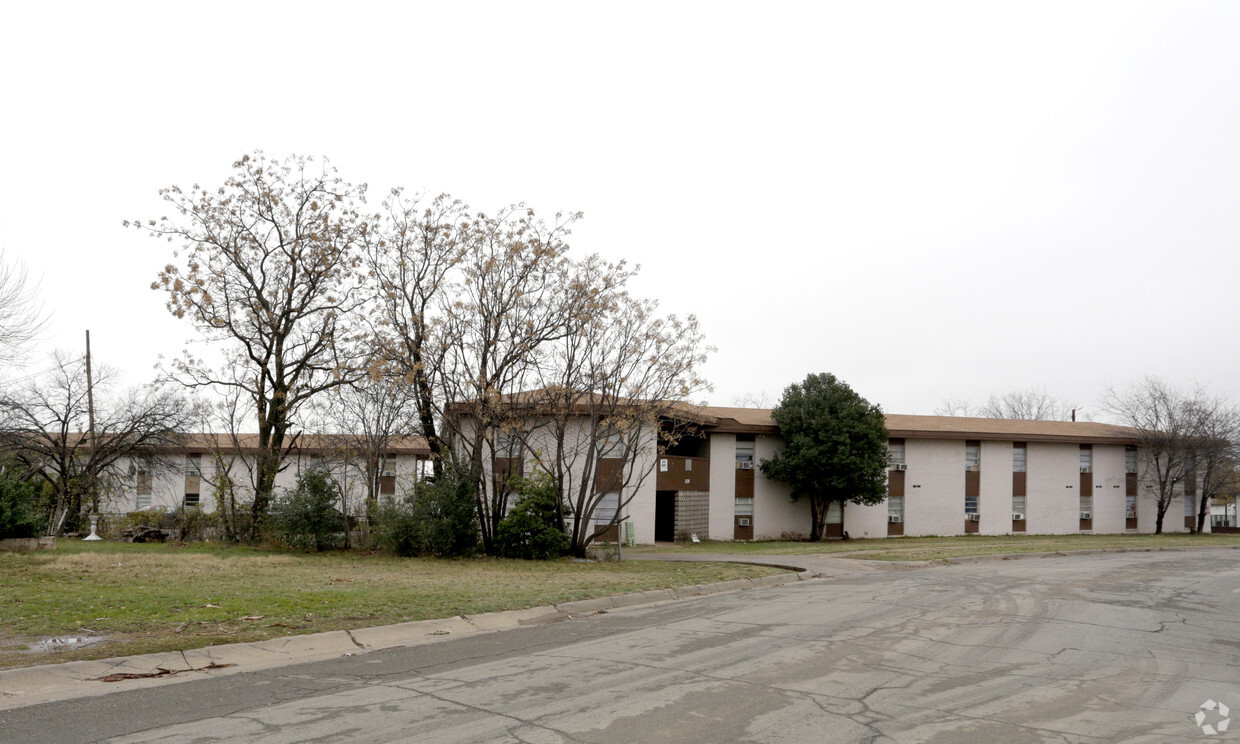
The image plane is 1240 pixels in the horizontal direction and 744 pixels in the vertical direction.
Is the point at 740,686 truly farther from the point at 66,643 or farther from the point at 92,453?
the point at 92,453

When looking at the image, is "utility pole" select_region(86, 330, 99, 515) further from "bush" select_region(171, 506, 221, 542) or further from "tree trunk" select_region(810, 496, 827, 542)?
"tree trunk" select_region(810, 496, 827, 542)

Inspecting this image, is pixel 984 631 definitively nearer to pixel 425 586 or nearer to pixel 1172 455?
pixel 425 586

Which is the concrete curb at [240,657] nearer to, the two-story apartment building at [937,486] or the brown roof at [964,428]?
the two-story apartment building at [937,486]

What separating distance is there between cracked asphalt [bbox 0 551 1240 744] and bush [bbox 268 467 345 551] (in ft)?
52.8

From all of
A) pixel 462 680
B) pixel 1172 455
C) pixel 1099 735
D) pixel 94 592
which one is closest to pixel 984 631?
pixel 1099 735

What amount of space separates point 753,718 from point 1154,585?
53.1ft

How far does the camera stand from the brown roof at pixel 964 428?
38.6 m

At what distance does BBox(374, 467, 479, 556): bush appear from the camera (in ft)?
81.1

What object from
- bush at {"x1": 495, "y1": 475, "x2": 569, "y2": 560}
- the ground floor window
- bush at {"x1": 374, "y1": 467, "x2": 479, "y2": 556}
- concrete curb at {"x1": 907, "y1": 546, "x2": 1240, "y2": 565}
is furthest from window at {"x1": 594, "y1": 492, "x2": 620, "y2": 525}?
the ground floor window

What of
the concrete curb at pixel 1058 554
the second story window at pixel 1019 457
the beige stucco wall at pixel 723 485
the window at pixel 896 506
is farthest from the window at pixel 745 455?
the second story window at pixel 1019 457

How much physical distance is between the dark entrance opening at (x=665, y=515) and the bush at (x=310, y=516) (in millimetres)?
14808

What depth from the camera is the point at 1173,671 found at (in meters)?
9.27

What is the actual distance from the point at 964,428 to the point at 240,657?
4062 centimetres

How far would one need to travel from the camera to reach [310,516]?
26.6 m
